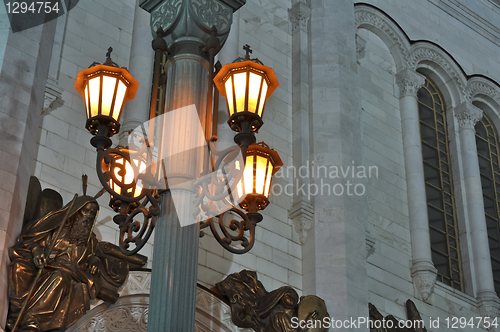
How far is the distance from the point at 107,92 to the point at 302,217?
530 cm

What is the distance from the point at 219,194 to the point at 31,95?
10.0 feet

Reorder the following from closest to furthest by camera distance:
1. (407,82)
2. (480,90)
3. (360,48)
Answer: (360,48) < (407,82) < (480,90)

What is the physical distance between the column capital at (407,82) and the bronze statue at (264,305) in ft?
17.4

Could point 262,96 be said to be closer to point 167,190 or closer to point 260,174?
point 260,174

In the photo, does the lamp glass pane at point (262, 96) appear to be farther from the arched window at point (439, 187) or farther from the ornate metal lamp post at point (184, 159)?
the arched window at point (439, 187)

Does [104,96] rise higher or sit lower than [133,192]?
higher

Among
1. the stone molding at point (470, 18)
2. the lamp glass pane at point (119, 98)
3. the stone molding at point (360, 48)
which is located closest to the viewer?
the lamp glass pane at point (119, 98)

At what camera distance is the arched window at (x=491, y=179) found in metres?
12.9

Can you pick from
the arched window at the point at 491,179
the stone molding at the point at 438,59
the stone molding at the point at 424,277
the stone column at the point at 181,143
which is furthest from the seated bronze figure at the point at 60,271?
A: the stone molding at the point at 438,59

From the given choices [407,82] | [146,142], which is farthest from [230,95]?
[407,82]

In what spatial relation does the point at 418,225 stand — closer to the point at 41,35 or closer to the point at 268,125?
the point at 268,125

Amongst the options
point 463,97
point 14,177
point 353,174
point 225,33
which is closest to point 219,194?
point 225,33

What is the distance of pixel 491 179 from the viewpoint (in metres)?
13.7

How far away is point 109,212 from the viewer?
8.19 meters
